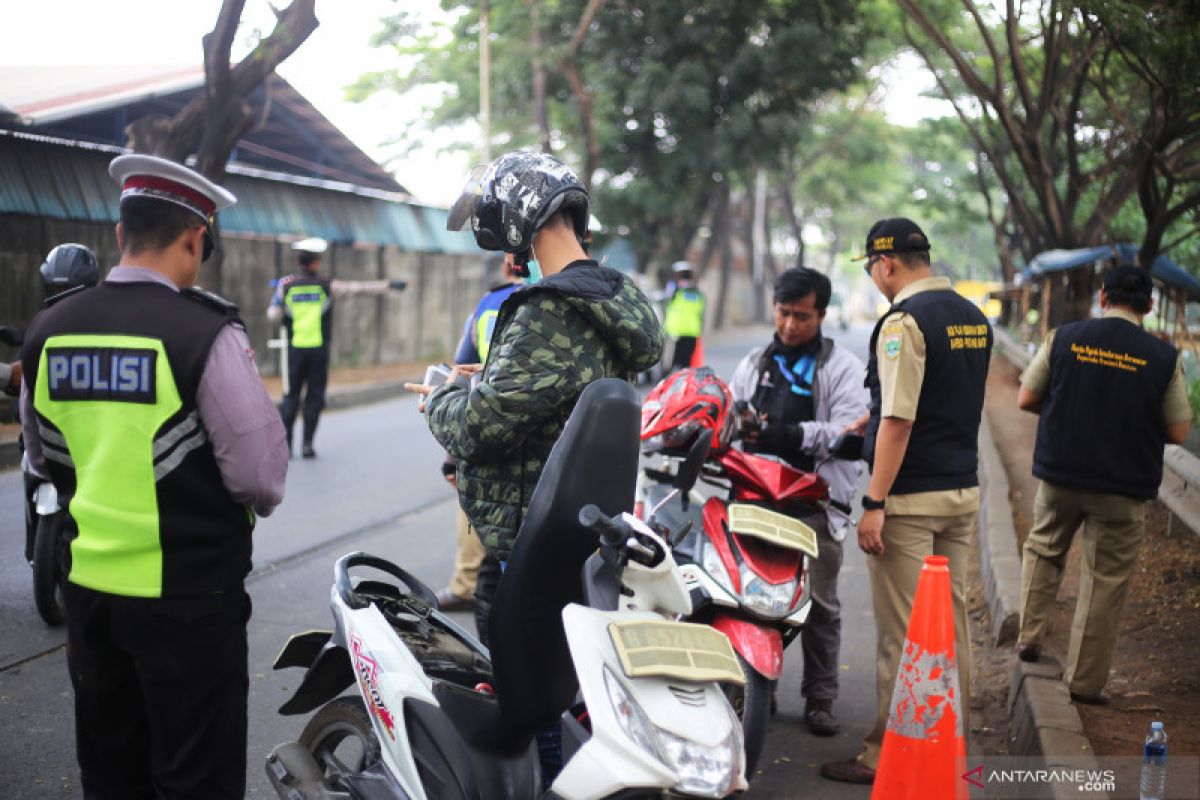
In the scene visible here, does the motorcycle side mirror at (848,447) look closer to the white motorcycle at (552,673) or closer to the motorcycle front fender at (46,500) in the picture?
the white motorcycle at (552,673)

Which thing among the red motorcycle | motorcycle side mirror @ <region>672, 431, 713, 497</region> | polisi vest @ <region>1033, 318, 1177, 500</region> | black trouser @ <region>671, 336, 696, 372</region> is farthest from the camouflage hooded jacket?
black trouser @ <region>671, 336, 696, 372</region>

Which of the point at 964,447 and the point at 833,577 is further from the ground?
the point at 964,447

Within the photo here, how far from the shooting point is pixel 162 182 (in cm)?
274

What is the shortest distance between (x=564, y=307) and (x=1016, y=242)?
3482cm

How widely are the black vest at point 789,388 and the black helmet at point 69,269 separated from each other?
131 inches

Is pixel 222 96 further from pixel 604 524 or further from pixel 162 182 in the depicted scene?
pixel 604 524

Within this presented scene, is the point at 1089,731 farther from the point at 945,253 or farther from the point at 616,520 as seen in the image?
the point at 945,253

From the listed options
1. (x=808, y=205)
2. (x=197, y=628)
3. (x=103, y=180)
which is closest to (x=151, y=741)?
(x=197, y=628)

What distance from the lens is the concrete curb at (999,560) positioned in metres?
5.83

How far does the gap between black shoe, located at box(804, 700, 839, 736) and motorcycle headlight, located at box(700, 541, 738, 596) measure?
108 cm

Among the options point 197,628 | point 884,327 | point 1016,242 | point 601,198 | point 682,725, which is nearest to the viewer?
point 682,725

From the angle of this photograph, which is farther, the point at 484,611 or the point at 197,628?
the point at 484,611

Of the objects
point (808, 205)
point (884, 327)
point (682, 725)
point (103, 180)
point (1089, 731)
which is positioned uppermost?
point (808, 205)

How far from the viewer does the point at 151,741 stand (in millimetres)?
2867
